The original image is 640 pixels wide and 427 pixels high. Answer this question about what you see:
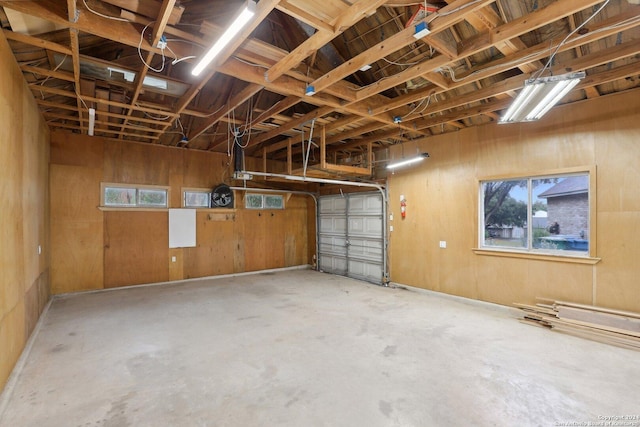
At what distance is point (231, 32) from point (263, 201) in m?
6.19

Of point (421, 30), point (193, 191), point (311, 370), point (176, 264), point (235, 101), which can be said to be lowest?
point (311, 370)

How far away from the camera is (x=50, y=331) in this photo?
386cm

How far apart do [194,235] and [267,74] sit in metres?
4.95

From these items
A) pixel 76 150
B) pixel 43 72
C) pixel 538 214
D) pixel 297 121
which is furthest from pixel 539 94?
pixel 76 150

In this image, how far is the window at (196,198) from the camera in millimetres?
7016

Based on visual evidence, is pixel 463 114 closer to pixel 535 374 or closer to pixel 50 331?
pixel 535 374

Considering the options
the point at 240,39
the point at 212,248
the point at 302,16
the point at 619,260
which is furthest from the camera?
the point at 212,248

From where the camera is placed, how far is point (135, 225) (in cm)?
637

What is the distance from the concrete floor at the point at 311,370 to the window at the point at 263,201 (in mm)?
3676

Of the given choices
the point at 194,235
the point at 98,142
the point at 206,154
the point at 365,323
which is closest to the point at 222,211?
the point at 194,235

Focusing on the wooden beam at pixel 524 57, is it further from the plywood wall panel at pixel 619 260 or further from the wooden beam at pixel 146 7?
the plywood wall panel at pixel 619 260

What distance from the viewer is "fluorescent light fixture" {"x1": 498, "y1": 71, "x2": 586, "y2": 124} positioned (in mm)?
2648

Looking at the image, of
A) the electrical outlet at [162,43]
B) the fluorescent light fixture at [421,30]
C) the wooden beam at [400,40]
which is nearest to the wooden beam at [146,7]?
the electrical outlet at [162,43]

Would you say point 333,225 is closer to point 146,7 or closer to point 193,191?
point 193,191
